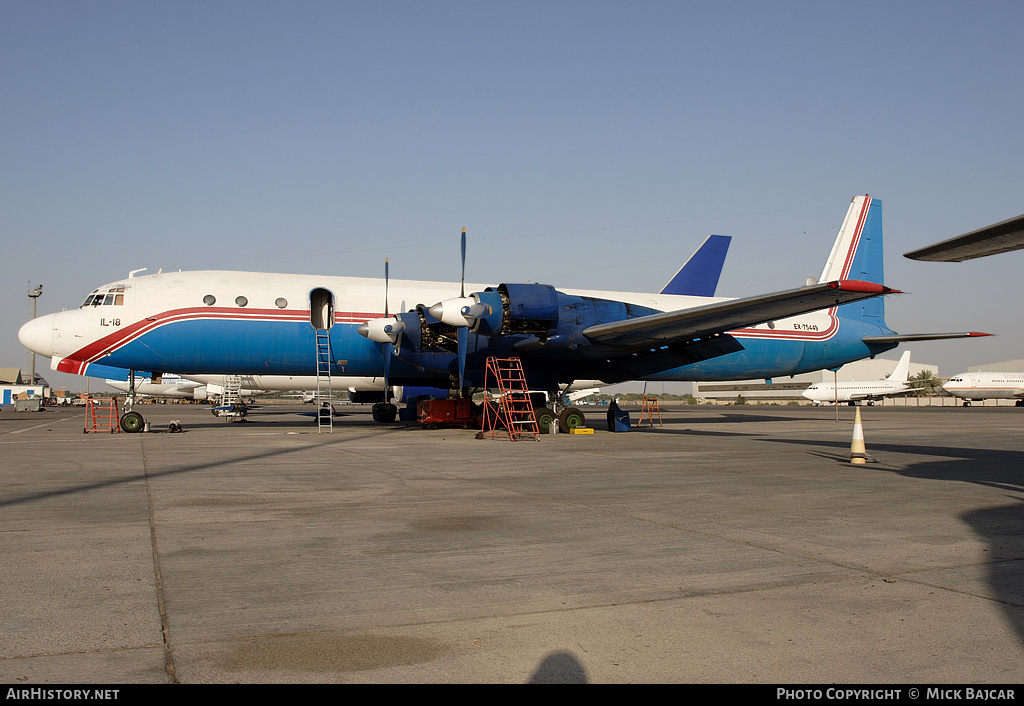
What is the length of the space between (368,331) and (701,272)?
1474 cm

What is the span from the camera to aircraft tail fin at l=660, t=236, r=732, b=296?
28.8 meters

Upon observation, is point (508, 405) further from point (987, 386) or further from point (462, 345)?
point (987, 386)

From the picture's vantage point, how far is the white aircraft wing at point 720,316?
14328 millimetres

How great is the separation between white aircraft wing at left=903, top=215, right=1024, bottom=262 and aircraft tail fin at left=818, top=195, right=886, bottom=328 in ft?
59.7

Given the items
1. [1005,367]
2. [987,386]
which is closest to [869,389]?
[987,386]

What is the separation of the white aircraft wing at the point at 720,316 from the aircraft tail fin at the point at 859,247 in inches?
356

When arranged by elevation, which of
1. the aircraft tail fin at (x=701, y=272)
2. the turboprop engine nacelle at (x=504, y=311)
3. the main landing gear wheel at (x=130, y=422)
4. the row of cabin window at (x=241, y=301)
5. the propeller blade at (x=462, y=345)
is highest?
the aircraft tail fin at (x=701, y=272)

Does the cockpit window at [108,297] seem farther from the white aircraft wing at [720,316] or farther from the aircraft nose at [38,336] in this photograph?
the white aircraft wing at [720,316]

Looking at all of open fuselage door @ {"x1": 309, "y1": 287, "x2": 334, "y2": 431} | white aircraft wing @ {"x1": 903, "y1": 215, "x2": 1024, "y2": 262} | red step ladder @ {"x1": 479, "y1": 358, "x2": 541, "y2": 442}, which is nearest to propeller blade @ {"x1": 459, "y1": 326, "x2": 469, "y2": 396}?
red step ladder @ {"x1": 479, "y1": 358, "x2": 541, "y2": 442}

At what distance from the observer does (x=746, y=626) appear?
3.76m

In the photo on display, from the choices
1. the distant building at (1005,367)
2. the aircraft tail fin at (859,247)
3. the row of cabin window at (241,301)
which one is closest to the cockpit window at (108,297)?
the row of cabin window at (241,301)

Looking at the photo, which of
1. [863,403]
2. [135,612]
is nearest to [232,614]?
[135,612]

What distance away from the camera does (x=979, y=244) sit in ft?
26.1

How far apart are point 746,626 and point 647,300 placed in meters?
21.3
